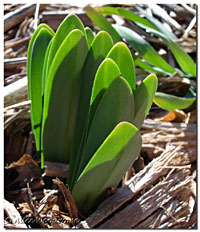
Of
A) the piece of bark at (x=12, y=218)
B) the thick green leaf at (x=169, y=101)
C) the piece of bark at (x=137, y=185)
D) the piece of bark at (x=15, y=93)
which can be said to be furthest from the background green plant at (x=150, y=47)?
the piece of bark at (x=12, y=218)

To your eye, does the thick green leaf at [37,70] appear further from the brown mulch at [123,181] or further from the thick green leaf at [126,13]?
the thick green leaf at [126,13]

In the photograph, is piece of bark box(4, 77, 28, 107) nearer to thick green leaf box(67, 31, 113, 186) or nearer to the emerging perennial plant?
the emerging perennial plant

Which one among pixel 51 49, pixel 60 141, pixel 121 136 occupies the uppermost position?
pixel 51 49

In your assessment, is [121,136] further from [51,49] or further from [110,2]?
[110,2]

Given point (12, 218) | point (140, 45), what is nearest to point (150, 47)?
point (140, 45)

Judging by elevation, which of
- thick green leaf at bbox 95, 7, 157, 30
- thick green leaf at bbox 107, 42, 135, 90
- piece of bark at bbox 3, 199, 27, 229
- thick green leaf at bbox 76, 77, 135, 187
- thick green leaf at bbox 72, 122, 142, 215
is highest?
thick green leaf at bbox 95, 7, 157, 30

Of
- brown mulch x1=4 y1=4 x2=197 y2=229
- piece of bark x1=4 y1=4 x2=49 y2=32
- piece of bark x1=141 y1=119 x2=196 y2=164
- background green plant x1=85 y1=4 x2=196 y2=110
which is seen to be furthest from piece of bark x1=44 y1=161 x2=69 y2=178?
piece of bark x1=4 y1=4 x2=49 y2=32

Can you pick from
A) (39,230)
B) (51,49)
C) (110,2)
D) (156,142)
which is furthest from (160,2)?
(39,230)
